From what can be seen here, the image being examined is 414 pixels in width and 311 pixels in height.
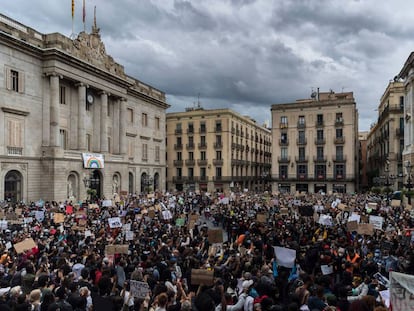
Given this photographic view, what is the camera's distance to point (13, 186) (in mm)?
29250

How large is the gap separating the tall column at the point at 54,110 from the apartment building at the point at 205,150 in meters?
28.8

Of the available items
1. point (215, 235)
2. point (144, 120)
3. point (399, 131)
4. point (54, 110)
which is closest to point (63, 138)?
point (54, 110)

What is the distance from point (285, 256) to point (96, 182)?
3057cm

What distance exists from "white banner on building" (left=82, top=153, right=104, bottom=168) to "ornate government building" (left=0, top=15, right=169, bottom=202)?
10cm

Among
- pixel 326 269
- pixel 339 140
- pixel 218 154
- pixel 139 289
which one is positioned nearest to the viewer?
pixel 139 289

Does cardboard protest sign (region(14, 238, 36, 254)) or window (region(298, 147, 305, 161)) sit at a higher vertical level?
window (region(298, 147, 305, 161))

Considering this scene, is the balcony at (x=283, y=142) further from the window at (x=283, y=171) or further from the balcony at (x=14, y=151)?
the balcony at (x=14, y=151)

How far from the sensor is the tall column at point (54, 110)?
1241 inches

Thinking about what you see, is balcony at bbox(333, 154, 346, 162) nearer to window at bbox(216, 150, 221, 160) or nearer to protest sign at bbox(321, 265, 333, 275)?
window at bbox(216, 150, 221, 160)

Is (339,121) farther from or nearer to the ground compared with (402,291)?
farther from the ground

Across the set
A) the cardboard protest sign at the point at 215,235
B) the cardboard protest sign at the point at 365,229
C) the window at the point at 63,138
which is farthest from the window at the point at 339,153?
the cardboard protest sign at the point at 215,235

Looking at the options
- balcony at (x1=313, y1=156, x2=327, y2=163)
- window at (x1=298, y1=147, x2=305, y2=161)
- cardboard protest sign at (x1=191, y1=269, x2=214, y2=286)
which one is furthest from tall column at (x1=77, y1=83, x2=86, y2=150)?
balcony at (x1=313, y1=156, x2=327, y2=163)

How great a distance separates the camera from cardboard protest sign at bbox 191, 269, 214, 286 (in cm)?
786

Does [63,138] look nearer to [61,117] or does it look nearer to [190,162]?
[61,117]
